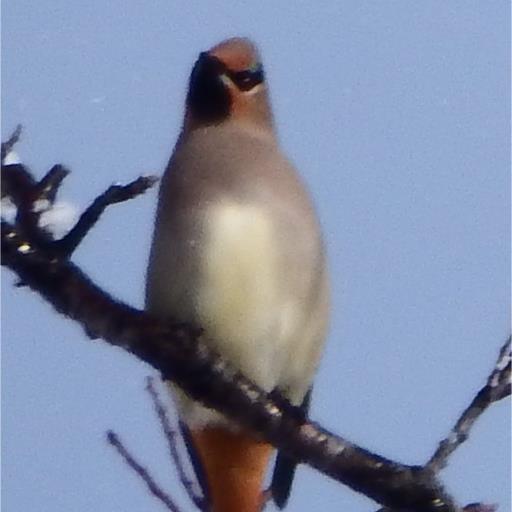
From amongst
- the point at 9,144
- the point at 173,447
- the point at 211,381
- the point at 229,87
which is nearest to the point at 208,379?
the point at 211,381

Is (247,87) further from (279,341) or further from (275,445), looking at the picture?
(275,445)

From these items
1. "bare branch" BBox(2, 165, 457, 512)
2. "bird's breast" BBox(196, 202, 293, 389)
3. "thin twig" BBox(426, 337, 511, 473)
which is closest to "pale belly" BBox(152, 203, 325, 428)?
"bird's breast" BBox(196, 202, 293, 389)

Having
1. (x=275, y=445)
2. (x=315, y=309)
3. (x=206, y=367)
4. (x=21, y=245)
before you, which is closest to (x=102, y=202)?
(x=21, y=245)

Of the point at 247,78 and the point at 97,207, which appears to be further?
the point at 247,78

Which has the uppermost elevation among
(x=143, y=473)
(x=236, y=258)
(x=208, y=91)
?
(x=208, y=91)

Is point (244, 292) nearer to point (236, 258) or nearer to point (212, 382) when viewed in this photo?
point (236, 258)

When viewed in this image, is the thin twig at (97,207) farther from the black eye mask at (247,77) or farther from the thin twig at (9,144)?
the black eye mask at (247,77)

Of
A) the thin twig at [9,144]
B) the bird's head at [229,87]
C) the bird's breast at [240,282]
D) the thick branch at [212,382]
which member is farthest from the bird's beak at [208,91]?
the thin twig at [9,144]
